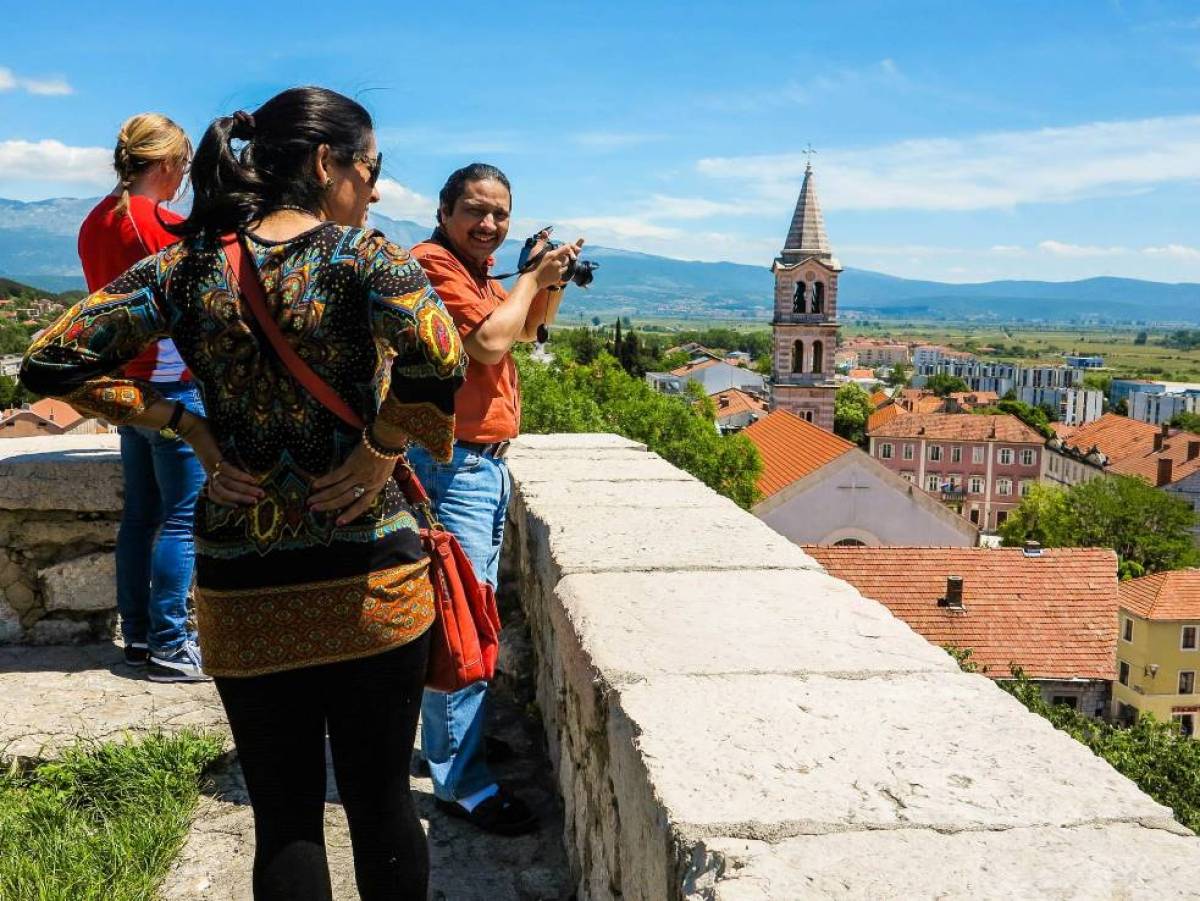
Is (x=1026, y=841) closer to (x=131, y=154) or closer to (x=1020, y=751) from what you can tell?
(x=1020, y=751)

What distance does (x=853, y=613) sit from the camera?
7.10 feet

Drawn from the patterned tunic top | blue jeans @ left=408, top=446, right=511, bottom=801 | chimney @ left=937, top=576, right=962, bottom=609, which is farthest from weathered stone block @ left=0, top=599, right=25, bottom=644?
chimney @ left=937, top=576, right=962, bottom=609

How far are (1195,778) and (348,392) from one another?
13872mm

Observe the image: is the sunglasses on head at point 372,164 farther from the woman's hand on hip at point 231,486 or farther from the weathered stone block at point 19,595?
the weathered stone block at point 19,595

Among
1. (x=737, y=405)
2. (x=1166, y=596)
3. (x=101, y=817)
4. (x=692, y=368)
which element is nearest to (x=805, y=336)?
(x=1166, y=596)

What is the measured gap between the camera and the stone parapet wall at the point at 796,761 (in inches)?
47.4

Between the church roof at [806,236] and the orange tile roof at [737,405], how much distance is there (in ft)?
89.2

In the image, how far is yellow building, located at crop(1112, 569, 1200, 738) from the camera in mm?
30078

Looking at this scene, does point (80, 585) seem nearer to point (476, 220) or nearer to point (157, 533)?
point (157, 533)

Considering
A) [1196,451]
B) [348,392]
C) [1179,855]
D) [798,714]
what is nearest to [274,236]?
[348,392]

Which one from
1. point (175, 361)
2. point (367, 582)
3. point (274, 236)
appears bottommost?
point (367, 582)

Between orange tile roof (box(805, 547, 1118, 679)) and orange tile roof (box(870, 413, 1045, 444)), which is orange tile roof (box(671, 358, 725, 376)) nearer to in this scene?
orange tile roof (box(870, 413, 1045, 444))

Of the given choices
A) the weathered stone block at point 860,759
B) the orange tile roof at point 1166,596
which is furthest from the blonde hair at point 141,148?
the orange tile roof at point 1166,596

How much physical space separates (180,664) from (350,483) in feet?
6.61
